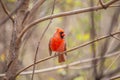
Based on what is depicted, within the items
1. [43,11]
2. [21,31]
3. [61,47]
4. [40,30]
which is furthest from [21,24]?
[40,30]

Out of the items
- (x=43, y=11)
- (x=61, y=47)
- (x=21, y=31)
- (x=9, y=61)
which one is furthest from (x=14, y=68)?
→ (x=43, y=11)

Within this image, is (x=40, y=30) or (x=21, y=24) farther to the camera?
(x=40, y=30)

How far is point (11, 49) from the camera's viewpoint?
3018 millimetres

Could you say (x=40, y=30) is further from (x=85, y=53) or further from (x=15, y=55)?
(x=15, y=55)

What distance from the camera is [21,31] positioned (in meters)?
2.99

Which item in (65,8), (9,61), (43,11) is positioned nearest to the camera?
(9,61)

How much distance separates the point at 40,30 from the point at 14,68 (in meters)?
2.95

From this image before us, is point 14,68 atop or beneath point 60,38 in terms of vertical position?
beneath

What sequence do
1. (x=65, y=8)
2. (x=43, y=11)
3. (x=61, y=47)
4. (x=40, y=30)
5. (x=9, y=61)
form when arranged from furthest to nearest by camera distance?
(x=65, y=8) < (x=40, y=30) < (x=43, y=11) < (x=61, y=47) < (x=9, y=61)

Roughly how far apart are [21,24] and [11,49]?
204 mm

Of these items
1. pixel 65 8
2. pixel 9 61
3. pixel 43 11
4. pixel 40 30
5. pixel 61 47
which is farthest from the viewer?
pixel 65 8

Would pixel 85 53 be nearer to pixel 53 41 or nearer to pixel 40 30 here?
pixel 40 30

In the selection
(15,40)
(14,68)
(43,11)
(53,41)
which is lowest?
(14,68)

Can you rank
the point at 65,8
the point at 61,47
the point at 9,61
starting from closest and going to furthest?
the point at 9,61, the point at 61,47, the point at 65,8
